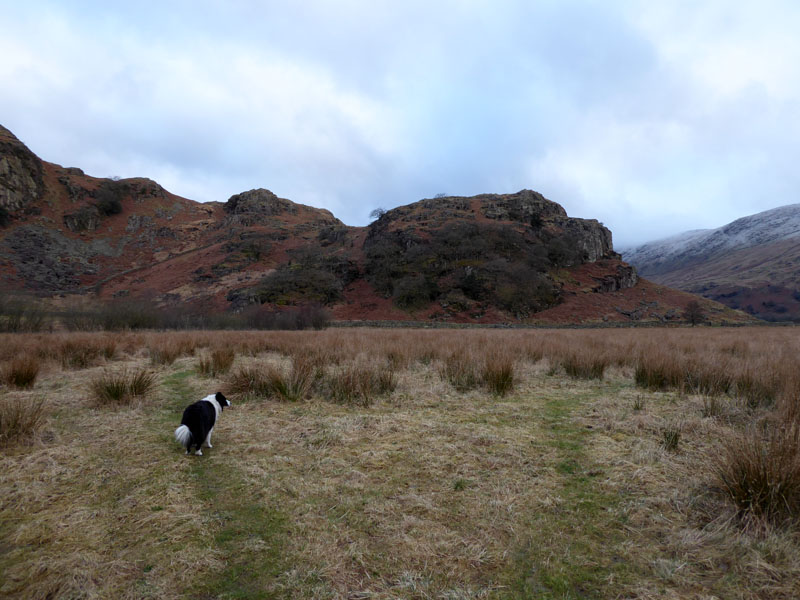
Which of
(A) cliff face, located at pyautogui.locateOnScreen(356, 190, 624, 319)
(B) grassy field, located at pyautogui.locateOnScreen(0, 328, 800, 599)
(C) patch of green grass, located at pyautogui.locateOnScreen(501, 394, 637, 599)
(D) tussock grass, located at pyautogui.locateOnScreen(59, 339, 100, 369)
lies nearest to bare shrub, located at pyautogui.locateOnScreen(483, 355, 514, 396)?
(B) grassy field, located at pyautogui.locateOnScreen(0, 328, 800, 599)

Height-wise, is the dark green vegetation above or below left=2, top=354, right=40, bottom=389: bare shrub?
above

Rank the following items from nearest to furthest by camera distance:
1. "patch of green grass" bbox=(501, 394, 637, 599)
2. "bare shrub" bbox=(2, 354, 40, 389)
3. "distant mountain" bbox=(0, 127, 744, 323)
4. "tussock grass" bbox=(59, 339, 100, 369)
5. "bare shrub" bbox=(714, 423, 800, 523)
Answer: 1. "patch of green grass" bbox=(501, 394, 637, 599)
2. "bare shrub" bbox=(714, 423, 800, 523)
3. "bare shrub" bbox=(2, 354, 40, 389)
4. "tussock grass" bbox=(59, 339, 100, 369)
5. "distant mountain" bbox=(0, 127, 744, 323)

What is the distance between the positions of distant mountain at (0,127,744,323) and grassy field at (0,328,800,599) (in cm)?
4135

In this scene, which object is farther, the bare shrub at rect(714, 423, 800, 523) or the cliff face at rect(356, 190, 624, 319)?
the cliff face at rect(356, 190, 624, 319)

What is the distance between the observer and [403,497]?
2959 millimetres

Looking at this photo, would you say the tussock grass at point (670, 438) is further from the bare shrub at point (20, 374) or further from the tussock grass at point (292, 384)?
the bare shrub at point (20, 374)

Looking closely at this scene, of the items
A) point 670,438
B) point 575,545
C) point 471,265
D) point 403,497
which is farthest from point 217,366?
point 471,265

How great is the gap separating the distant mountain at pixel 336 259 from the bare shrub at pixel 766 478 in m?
43.9

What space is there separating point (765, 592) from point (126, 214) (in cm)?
10507

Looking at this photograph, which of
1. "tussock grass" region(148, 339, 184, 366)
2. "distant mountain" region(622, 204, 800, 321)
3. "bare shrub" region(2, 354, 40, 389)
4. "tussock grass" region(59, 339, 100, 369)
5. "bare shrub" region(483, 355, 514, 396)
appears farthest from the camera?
"distant mountain" region(622, 204, 800, 321)

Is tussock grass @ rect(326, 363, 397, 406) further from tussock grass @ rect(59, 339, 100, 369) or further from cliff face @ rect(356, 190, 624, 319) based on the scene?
cliff face @ rect(356, 190, 624, 319)

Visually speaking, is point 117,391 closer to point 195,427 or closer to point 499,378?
point 195,427

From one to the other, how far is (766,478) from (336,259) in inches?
2371

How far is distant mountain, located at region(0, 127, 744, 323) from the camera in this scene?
5006 centimetres
